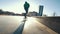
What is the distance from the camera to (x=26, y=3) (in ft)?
65.4

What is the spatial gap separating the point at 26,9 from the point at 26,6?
25.8 inches

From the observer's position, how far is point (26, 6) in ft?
65.1

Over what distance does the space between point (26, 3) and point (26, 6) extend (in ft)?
1.48

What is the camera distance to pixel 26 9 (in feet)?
66.7

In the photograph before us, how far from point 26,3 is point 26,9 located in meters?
0.95
